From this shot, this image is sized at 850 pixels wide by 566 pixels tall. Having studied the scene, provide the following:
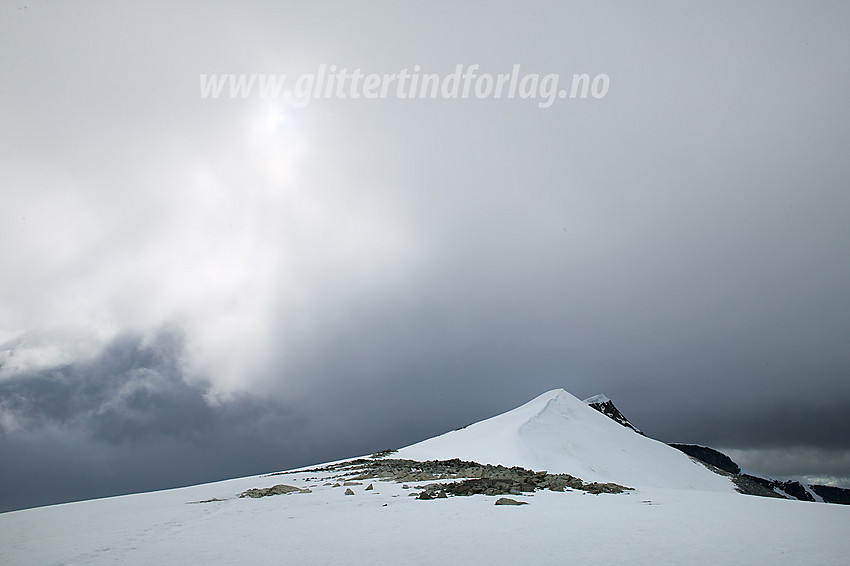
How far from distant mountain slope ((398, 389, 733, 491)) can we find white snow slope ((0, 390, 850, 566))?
16.5m

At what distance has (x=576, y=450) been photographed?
41469 millimetres

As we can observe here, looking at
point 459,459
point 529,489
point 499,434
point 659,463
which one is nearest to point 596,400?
point 659,463

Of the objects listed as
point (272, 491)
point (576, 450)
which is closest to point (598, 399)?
point (576, 450)

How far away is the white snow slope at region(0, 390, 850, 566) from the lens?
31.1 feet

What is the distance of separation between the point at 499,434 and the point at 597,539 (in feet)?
115

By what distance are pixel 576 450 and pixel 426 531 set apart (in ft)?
112

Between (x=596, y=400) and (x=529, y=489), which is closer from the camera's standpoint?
(x=529, y=489)

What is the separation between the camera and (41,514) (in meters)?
19.9

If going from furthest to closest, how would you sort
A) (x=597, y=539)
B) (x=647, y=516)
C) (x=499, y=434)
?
(x=499, y=434) < (x=647, y=516) < (x=597, y=539)

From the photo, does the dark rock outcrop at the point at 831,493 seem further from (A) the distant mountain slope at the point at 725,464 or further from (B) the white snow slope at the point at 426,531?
(B) the white snow slope at the point at 426,531

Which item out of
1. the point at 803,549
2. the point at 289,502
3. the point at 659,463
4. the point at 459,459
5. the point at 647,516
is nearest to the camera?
the point at 803,549

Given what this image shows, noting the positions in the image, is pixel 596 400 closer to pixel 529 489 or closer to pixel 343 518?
pixel 529 489

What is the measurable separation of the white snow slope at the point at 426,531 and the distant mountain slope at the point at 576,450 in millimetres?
16546

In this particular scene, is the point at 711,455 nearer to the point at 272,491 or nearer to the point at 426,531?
the point at 272,491
